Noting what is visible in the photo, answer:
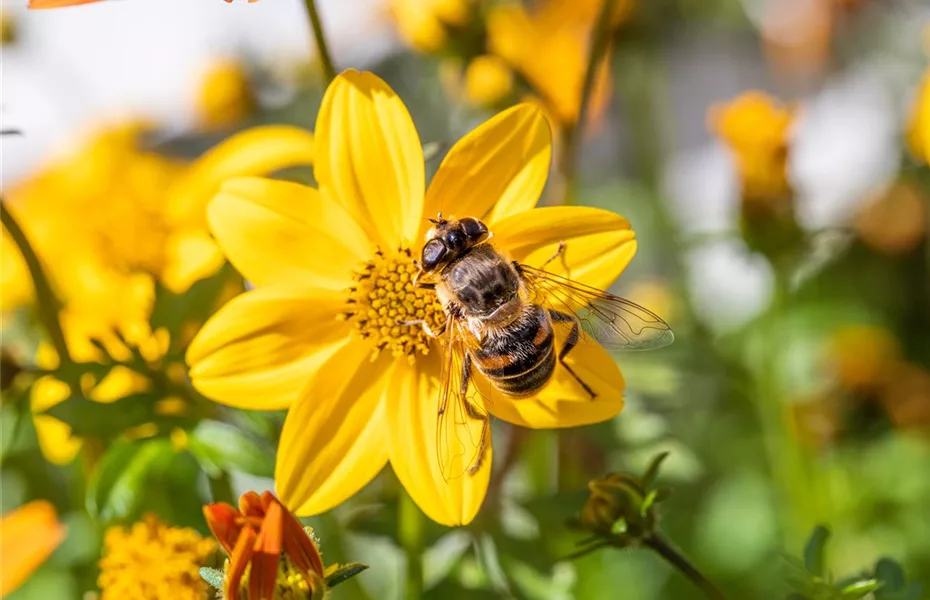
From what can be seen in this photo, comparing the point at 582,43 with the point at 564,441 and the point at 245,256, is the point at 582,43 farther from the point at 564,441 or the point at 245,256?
the point at 245,256

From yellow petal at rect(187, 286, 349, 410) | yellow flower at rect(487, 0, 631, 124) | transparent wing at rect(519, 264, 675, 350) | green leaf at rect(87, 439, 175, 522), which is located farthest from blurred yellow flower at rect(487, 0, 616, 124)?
green leaf at rect(87, 439, 175, 522)

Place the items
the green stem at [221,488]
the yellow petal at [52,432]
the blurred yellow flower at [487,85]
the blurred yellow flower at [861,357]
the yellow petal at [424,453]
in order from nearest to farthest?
the yellow petal at [424,453]
the green stem at [221,488]
the yellow petal at [52,432]
the blurred yellow flower at [487,85]
the blurred yellow flower at [861,357]

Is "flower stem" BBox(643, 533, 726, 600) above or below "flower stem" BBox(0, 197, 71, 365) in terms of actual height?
below

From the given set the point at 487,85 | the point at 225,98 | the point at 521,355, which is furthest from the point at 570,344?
the point at 225,98

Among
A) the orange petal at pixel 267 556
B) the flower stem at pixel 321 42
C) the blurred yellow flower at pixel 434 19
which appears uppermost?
the flower stem at pixel 321 42

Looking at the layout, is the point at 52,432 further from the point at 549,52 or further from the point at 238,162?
the point at 549,52

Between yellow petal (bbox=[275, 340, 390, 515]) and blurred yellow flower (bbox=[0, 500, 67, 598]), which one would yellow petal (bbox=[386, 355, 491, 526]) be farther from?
blurred yellow flower (bbox=[0, 500, 67, 598])

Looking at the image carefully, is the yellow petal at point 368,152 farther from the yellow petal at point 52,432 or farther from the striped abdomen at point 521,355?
the yellow petal at point 52,432

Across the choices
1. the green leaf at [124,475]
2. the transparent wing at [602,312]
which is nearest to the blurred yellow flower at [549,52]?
the transparent wing at [602,312]
